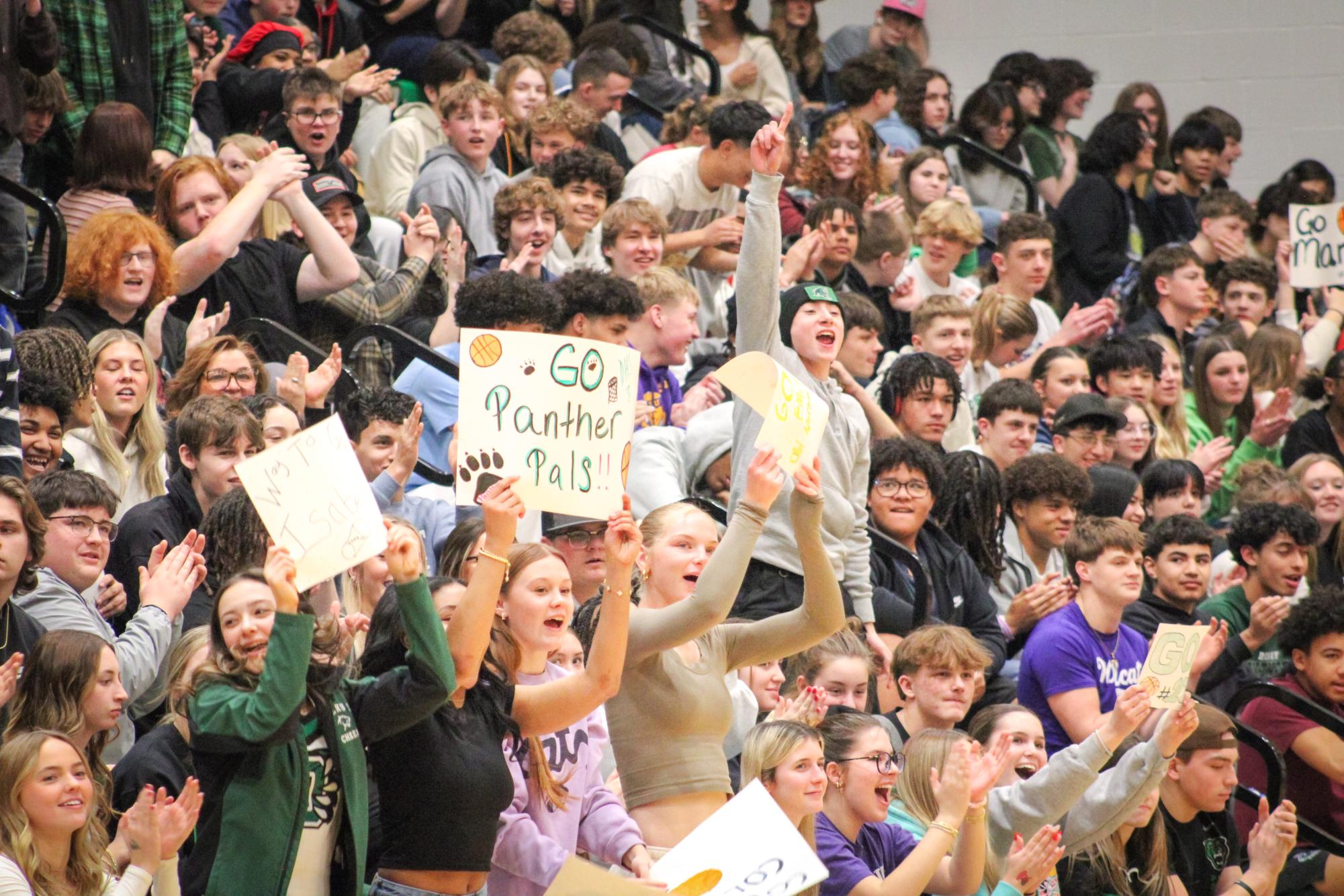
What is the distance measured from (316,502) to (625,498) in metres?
0.82

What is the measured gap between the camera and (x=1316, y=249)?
9.09m

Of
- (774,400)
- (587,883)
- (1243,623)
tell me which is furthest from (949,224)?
(587,883)

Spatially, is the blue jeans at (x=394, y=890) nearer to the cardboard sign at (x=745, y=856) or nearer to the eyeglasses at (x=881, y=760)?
the cardboard sign at (x=745, y=856)

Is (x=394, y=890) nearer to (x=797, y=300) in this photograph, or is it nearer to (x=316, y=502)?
(x=316, y=502)

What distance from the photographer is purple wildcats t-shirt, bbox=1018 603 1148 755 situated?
531cm

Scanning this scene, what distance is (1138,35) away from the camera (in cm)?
1212

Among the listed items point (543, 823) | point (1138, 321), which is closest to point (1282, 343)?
point (1138, 321)

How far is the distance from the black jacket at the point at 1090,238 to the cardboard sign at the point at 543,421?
626cm

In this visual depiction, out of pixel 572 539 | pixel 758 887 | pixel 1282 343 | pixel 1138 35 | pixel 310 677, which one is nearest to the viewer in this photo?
pixel 758 887

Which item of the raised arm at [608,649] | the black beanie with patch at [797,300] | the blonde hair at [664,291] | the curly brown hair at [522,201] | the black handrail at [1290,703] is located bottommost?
the black handrail at [1290,703]

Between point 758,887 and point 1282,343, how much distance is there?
6195 millimetres

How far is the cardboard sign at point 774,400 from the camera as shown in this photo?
380 centimetres

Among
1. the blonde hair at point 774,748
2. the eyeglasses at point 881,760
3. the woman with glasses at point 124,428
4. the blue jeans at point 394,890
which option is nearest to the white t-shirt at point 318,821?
the blue jeans at point 394,890

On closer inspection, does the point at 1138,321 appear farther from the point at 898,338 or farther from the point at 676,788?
the point at 676,788
